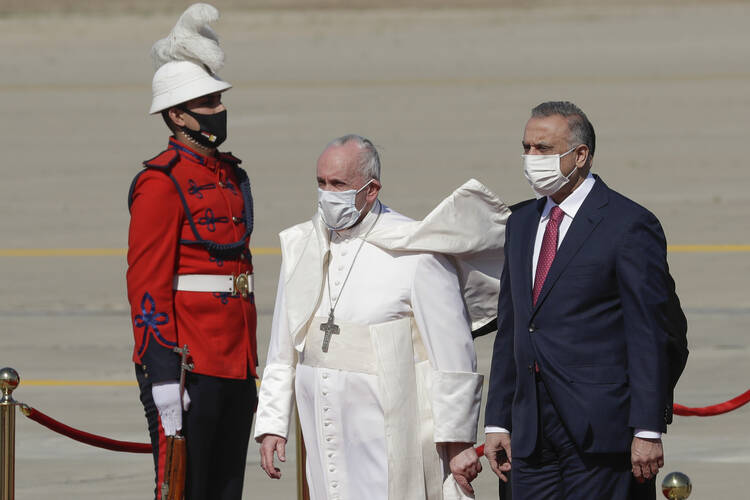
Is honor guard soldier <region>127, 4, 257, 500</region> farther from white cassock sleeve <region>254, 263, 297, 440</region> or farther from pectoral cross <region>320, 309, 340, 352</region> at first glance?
pectoral cross <region>320, 309, 340, 352</region>

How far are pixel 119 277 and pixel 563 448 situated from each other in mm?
8481

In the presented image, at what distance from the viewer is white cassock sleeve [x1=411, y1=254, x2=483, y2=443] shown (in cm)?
486

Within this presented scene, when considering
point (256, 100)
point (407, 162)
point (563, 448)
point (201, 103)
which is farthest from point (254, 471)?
point (256, 100)

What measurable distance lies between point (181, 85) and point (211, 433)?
1.27 metres

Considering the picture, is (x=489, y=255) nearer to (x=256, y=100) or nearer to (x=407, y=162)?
(x=407, y=162)

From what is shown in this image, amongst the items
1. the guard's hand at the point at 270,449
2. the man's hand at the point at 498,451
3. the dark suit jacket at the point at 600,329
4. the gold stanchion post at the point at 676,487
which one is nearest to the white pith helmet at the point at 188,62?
the guard's hand at the point at 270,449

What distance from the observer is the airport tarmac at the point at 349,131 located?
9.48m

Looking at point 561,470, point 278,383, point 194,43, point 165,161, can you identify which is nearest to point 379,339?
point 278,383

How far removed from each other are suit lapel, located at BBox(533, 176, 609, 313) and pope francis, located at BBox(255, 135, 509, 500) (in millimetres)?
400

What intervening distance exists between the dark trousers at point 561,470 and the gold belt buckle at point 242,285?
141cm

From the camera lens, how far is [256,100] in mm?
17719

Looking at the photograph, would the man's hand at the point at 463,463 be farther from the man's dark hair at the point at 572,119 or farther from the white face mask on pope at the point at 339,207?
the man's dark hair at the point at 572,119

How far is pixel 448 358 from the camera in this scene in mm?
4887

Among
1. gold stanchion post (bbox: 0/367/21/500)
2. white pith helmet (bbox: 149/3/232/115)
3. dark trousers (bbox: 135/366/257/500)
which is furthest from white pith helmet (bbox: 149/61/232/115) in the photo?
gold stanchion post (bbox: 0/367/21/500)
